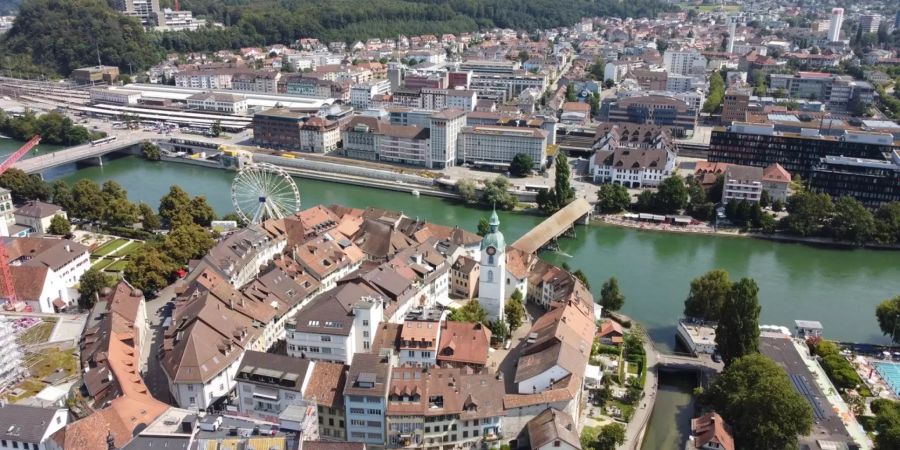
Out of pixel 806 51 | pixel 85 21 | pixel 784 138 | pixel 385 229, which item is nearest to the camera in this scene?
pixel 385 229

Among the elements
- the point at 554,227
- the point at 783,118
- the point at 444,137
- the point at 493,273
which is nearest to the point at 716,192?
the point at 554,227

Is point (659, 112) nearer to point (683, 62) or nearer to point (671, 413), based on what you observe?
point (683, 62)

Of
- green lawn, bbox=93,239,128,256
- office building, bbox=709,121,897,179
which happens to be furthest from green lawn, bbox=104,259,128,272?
office building, bbox=709,121,897,179

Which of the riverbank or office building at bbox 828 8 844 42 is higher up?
office building at bbox 828 8 844 42

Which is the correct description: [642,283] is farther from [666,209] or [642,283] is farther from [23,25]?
[23,25]

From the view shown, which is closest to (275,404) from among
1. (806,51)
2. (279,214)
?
(279,214)

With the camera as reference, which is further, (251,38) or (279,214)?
(251,38)

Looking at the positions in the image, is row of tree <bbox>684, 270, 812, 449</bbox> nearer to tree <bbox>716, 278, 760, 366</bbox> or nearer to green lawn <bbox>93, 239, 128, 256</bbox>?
tree <bbox>716, 278, 760, 366</bbox>
